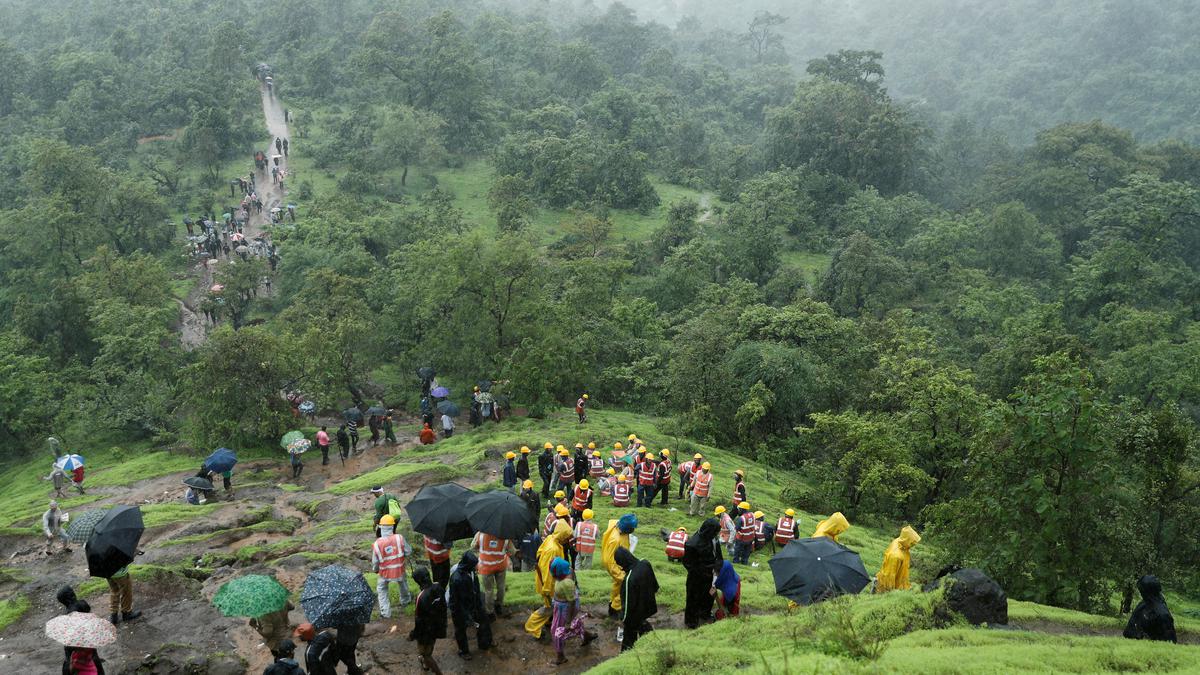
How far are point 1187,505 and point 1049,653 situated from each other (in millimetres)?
9477

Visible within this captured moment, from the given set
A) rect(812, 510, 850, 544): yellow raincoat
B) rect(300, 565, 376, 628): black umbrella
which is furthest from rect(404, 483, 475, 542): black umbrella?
rect(812, 510, 850, 544): yellow raincoat

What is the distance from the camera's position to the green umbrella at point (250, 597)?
9.88 meters

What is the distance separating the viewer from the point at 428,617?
10.2m

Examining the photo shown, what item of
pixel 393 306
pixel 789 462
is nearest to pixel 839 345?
pixel 789 462

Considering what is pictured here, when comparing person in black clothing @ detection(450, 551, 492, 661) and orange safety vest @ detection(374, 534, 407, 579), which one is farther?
orange safety vest @ detection(374, 534, 407, 579)

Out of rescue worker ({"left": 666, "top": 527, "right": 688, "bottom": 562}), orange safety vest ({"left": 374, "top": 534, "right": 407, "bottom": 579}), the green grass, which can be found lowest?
the green grass

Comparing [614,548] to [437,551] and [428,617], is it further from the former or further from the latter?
[437,551]

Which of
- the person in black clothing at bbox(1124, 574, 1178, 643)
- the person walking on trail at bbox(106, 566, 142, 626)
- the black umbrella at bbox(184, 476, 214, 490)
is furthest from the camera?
the black umbrella at bbox(184, 476, 214, 490)

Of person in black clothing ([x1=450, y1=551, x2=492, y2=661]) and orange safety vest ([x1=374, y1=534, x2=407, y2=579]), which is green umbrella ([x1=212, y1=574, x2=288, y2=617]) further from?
person in black clothing ([x1=450, y1=551, x2=492, y2=661])

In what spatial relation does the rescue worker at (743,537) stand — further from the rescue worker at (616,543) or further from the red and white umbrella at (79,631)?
the red and white umbrella at (79,631)

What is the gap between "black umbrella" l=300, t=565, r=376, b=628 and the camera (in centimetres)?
941

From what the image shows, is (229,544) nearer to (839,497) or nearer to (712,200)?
(839,497)

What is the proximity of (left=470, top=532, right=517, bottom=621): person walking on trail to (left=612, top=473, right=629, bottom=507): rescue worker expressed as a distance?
663 cm

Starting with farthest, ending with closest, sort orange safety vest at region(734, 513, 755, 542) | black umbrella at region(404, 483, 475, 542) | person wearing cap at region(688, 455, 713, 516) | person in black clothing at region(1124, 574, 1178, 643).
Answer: person wearing cap at region(688, 455, 713, 516) → orange safety vest at region(734, 513, 755, 542) → black umbrella at region(404, 483, 475, 542) → person in black clothing at region(1124, 574, 1178, 643)
